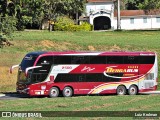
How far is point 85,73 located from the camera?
33.8 meters

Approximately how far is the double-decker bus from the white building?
57267mm

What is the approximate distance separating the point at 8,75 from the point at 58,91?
10949 millimetres

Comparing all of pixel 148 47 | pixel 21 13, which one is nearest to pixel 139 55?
pixel 21 13

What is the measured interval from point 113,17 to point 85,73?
198ft

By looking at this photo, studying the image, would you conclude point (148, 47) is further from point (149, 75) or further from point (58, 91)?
point (58, 91)

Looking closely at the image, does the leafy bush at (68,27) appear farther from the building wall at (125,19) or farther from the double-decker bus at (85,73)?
the double-decker bus at (85,73)

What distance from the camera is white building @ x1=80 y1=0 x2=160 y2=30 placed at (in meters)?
93.1

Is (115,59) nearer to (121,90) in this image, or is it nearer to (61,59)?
(121,90)

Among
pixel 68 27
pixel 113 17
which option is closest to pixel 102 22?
pixel 113 17

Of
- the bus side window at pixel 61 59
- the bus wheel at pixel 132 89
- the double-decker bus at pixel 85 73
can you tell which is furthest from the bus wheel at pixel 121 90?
the bus side window at pixel 61 59

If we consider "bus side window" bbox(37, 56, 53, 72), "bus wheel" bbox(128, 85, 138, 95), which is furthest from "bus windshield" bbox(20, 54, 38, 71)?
"bus wheel" bbox(128, 85, 138, 95)

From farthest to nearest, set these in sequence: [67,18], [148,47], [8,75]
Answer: [67,18]
[148,47]
[8,75]

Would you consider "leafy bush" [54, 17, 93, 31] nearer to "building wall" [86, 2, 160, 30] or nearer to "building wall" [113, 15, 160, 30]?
"building wall" [86, 2, 160, 30]

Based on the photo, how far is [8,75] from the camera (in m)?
42.9
